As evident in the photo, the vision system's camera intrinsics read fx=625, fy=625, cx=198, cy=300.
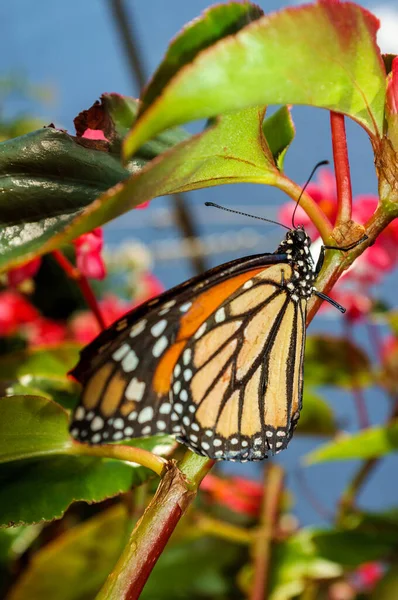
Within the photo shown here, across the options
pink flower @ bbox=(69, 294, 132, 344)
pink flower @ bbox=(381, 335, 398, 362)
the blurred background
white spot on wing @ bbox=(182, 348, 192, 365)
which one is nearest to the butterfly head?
white spot on wing @ bbox=(182, 348, 192, 365)

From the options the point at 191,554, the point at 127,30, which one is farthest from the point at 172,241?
the point at 191,554

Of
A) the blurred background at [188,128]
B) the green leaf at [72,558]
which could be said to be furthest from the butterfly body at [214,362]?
the blurred background at [188,128]

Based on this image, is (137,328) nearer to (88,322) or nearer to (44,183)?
(44,183)

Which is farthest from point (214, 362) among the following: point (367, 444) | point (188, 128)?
point (188, 128)

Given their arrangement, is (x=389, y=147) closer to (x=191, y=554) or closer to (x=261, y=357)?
(x=261, y=357)

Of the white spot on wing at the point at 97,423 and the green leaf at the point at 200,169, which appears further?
the white spot on wing at the point at 97,423

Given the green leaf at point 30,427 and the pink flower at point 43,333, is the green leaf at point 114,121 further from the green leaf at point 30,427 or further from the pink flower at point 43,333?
the pink flower at point 43,333

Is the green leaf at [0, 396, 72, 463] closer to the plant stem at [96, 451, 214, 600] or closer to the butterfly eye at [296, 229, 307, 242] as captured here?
the plant stem at [96, 451, 214, 600]
